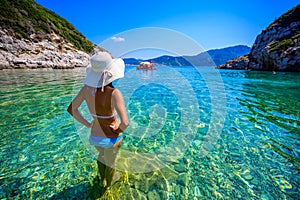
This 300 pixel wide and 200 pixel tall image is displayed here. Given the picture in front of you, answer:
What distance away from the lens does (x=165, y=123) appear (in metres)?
6.55

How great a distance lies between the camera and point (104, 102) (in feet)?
7.27

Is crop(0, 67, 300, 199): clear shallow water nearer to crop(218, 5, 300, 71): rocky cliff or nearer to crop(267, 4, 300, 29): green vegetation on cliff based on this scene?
crop(218, 5, 300, 71): rocky cliff

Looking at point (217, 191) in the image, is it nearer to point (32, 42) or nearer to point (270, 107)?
point (270, 107)

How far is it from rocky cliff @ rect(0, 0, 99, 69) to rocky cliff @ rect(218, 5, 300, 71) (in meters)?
56.9

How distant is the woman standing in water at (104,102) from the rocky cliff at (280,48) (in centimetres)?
4972

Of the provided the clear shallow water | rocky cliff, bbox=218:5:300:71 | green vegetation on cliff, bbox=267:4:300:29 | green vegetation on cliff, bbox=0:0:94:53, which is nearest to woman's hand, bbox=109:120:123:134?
the clear shallow water

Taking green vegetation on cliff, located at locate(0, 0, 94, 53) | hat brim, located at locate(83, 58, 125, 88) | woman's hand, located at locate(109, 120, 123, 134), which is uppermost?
green vegetation on cliff, located at locate(0, 0, 94, 53)

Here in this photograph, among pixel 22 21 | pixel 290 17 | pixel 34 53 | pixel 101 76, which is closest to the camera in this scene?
pixel 101 76

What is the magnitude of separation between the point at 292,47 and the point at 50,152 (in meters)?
53.6

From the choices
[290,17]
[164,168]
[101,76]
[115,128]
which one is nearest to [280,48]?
[290,17]

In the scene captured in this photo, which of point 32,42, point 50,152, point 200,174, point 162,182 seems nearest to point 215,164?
point 200,174

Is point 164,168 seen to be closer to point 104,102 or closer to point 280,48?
point 104,102

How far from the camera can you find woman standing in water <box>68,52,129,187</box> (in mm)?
2104

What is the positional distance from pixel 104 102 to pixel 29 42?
52847mm
